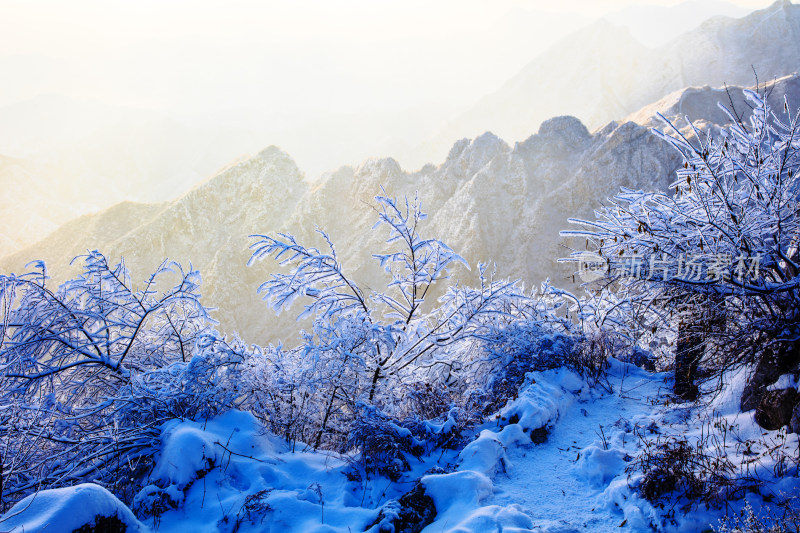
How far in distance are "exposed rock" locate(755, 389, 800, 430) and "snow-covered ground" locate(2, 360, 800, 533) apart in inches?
4.7

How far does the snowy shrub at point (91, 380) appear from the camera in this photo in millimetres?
4074

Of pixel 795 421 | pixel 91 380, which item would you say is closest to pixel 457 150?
pixel 91 380

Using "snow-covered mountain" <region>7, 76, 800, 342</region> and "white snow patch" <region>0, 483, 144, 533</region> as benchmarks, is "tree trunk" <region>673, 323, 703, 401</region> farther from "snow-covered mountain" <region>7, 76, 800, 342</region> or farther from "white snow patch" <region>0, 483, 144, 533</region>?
"snow-covered mountain" <region>7, 76, 800, 342</region>

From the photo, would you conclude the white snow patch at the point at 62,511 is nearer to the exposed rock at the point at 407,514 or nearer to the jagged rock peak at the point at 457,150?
the exposed rock at the point at 407,514

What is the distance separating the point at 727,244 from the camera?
11.4ft

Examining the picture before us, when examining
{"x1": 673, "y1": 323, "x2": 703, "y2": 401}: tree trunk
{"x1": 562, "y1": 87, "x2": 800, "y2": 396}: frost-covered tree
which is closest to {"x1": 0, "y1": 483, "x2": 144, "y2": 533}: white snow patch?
{"x1": 562, "y1": 87, "x2": 800, "y2": 396}: frost-covered tree

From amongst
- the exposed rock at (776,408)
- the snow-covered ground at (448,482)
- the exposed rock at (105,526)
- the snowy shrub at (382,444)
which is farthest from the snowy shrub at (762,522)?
the exposed rock at (105,526)

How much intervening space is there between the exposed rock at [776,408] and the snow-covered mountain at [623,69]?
49.6 m

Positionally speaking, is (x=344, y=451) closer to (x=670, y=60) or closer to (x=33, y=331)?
(x=33, y=331)

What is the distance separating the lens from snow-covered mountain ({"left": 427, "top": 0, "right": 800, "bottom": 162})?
48719 millimetres

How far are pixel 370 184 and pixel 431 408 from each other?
30.6 meters

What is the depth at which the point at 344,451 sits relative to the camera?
452 centimetres

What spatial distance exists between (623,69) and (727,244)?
72.3m

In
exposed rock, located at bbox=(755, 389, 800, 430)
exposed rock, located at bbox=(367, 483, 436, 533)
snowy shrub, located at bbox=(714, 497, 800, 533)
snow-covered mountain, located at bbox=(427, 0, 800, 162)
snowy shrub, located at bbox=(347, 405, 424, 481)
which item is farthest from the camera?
snow-covered mountain, located at bbox=(427, 0, 800, 162)
